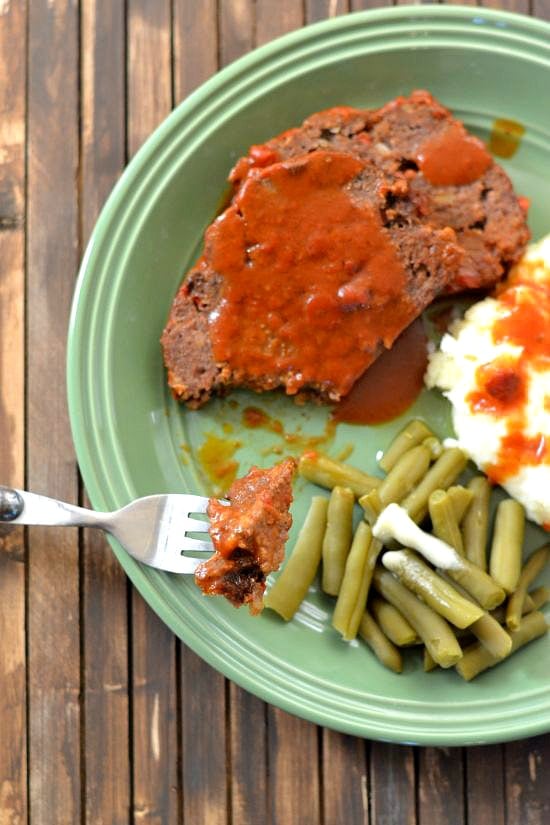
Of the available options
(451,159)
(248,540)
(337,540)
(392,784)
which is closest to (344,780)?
(392,784)

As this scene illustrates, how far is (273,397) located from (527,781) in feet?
7.42

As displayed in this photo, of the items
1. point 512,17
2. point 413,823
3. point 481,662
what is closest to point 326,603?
point 481,662

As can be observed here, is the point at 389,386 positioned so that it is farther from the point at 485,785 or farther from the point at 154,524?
the point at 485,785

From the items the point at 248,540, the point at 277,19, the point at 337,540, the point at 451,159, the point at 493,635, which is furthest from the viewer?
the point at 277,19

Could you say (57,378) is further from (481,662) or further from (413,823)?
(413,823)

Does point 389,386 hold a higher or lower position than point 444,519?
higher

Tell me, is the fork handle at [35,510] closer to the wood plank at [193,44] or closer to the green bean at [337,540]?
the green bean at [337,540]

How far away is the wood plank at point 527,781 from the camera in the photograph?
15.0 feet

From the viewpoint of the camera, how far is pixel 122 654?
4680 millimetres

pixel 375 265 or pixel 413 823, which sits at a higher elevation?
pixel 375 265

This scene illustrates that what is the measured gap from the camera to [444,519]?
172 inches

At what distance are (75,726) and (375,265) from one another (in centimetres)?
271

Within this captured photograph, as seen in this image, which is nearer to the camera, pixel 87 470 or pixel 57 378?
pixel 87 470

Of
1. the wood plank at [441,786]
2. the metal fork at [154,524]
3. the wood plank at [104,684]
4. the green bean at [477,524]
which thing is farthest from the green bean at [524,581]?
the wood plank at [104,684]
